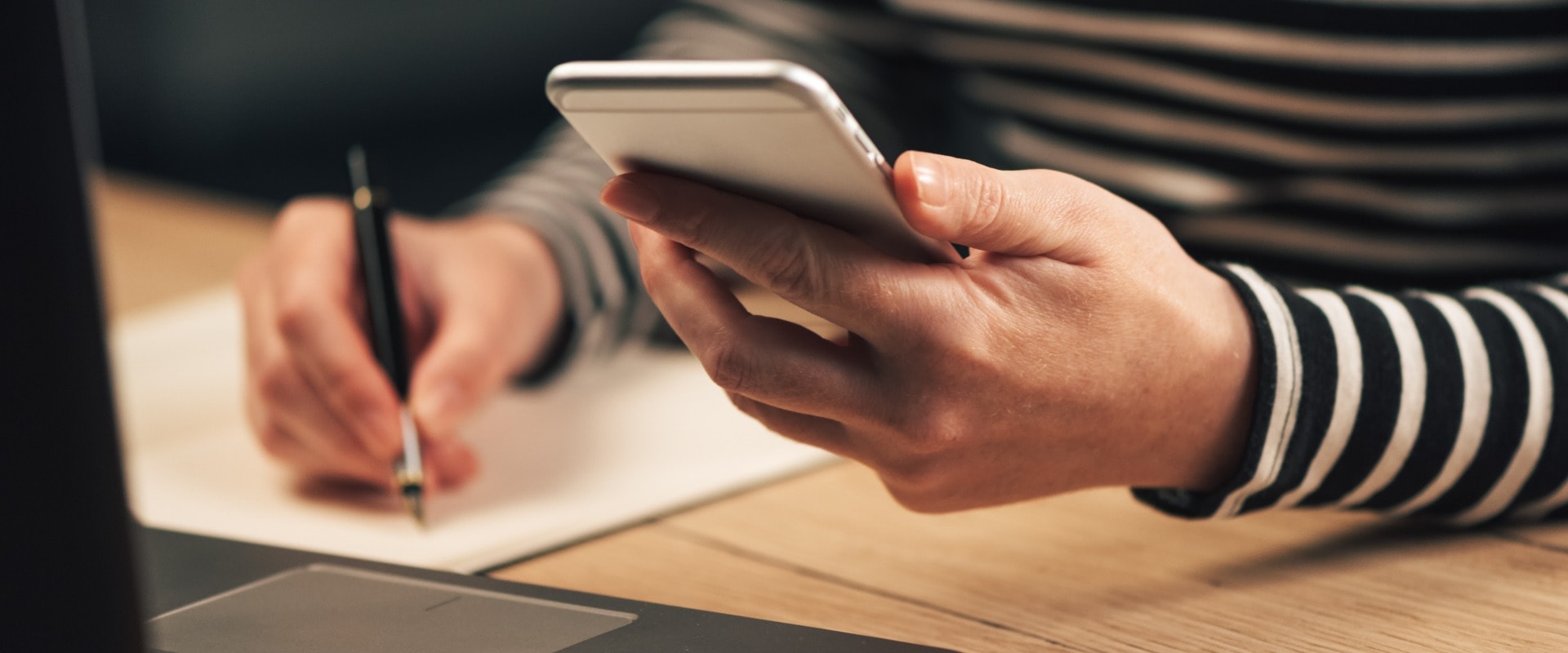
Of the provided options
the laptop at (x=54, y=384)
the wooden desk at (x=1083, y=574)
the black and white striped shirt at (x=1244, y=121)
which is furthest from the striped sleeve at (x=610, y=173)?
the laptop at (x=54, y=384)

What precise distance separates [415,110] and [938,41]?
2.91m

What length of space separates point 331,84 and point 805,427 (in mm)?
3246

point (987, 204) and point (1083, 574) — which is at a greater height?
point (987, 204)

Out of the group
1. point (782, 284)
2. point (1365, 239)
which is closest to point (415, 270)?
point (782, 284)

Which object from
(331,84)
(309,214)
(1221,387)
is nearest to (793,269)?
(1221,387)

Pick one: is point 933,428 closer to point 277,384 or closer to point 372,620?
point 372,620

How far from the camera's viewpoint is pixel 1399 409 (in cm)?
41

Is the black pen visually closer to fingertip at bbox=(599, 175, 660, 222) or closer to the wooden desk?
the wooden desk

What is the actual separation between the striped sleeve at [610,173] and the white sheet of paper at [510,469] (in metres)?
0.04

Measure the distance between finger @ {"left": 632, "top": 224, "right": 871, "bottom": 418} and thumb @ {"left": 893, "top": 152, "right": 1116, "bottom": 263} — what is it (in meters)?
0.05

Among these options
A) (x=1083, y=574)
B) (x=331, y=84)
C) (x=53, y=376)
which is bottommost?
(x=1083, y=574)

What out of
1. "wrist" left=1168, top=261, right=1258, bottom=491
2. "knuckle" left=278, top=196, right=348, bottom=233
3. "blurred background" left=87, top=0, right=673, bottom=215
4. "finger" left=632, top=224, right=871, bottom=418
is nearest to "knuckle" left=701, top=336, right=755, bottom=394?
"finger" left=632, top=224, right=871, bottom=418

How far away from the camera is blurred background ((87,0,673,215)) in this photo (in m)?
2.96

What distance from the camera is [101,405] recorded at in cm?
21
